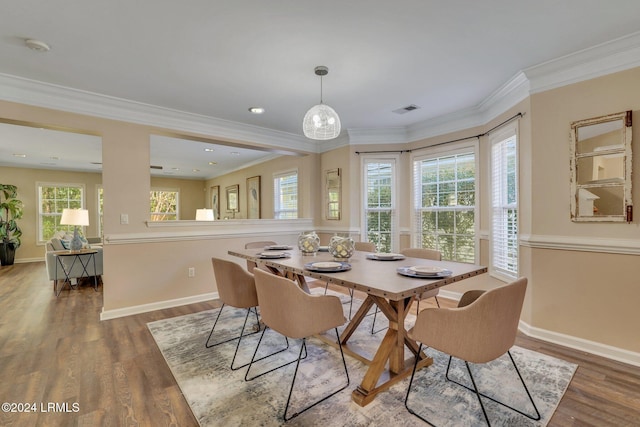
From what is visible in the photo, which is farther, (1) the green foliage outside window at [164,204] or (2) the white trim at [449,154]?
(1) the green foliage outside window at [164,204]

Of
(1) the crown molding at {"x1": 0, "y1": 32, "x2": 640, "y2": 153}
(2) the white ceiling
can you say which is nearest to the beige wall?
(1) the crown molding at {"x1": 0, "y1": 32, "x2": 640, "y2": 153}

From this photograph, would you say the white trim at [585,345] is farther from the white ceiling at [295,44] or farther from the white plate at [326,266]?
the white ceiling at [295,44]

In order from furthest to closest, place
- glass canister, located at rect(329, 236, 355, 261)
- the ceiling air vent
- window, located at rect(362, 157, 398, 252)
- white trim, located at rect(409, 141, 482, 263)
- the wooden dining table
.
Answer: window, located at rect(362, 157, 398, 252) → white trim, located at rect(409, 141, 482, 263) → the ceiling air vent → glass canister, located at rect(329, 236, 355, 261) → the wooden dining table

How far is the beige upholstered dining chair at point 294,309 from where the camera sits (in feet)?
5.82

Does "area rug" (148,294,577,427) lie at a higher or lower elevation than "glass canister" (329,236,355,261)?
lower

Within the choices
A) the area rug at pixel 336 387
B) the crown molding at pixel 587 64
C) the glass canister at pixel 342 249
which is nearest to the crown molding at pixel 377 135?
the crown molding at pixel 587 64

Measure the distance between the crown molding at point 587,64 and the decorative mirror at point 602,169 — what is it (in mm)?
379

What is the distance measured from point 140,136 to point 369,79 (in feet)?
8.88

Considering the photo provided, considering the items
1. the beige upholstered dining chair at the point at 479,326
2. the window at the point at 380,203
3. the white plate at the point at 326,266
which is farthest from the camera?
the window at the point at 380,203

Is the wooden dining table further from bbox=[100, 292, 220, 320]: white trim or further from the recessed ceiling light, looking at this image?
the recessed ceiling light

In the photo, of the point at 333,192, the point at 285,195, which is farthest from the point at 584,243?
the point at 285,195

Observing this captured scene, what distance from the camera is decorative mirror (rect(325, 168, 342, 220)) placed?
4.90 metres

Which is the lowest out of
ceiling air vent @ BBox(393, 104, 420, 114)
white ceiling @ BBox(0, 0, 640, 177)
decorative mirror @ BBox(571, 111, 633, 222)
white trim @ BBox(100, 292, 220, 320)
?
white trim @ BBox(100, 292, 220, 320)

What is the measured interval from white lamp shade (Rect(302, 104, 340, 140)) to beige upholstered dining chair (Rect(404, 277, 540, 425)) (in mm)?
1683
